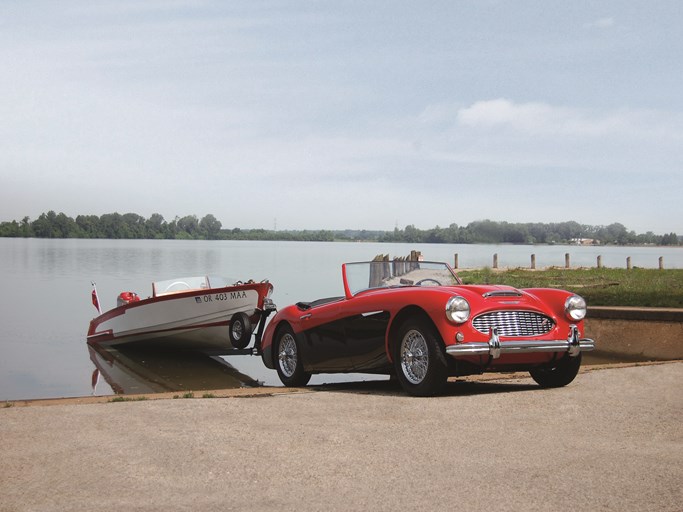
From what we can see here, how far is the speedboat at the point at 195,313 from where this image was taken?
19.7m

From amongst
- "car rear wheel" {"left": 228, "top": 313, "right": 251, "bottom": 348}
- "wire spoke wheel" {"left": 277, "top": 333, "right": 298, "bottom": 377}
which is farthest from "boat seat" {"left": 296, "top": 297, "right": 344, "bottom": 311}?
"car rear wheel" {"left": 228, "top": 313, "right": 251, "bottom": 348}

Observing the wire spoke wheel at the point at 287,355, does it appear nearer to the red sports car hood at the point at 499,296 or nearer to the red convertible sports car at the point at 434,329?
the red convertible sports car at the point at 434,329

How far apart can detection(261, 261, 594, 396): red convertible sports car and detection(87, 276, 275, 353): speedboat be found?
7.46 metres

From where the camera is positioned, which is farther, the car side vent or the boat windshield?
the boat windshield

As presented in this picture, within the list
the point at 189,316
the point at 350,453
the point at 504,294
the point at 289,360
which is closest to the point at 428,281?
the point at 504,294

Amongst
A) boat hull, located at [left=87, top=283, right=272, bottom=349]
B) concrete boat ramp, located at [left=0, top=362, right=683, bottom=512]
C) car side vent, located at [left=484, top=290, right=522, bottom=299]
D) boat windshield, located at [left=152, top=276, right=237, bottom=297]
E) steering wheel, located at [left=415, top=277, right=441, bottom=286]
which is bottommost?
boat hull, located at [left=87, top=283, right=272, bottom=349]

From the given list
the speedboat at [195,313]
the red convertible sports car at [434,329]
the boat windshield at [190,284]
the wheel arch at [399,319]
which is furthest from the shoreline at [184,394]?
the boat windshield at [190,284]

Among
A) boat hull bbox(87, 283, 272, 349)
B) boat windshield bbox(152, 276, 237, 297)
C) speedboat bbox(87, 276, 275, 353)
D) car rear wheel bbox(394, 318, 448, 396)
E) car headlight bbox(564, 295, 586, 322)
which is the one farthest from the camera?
boat windshield bbox(152, 276, 237, 297)

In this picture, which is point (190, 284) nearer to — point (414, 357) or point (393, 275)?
point (393, 275)

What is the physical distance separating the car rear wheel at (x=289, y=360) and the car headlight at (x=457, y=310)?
9.67 ft

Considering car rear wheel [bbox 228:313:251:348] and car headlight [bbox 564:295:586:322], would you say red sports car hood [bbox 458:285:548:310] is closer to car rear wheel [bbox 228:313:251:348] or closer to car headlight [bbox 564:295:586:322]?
car headlight [bbox 564:295:586:322]

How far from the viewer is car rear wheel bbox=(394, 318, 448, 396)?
28.5 ft

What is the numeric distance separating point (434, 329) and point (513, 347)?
2.76ft

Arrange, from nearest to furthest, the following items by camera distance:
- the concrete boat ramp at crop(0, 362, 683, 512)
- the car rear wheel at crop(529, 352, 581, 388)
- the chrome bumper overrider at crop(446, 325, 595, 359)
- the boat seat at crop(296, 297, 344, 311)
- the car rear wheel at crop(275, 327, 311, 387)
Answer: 1. the concrete boat ramp at crop(0, 362, 683, 512)
2. the chrome bumper overrider at crop(446, 325, 595, 359)
3. the car rear wheel at crop(529, 352, 581, 388)
4. the boat seat at crop(296, 297, 344, 311)
5. the car rear wheel at crop(275, 327, 311, 387)
